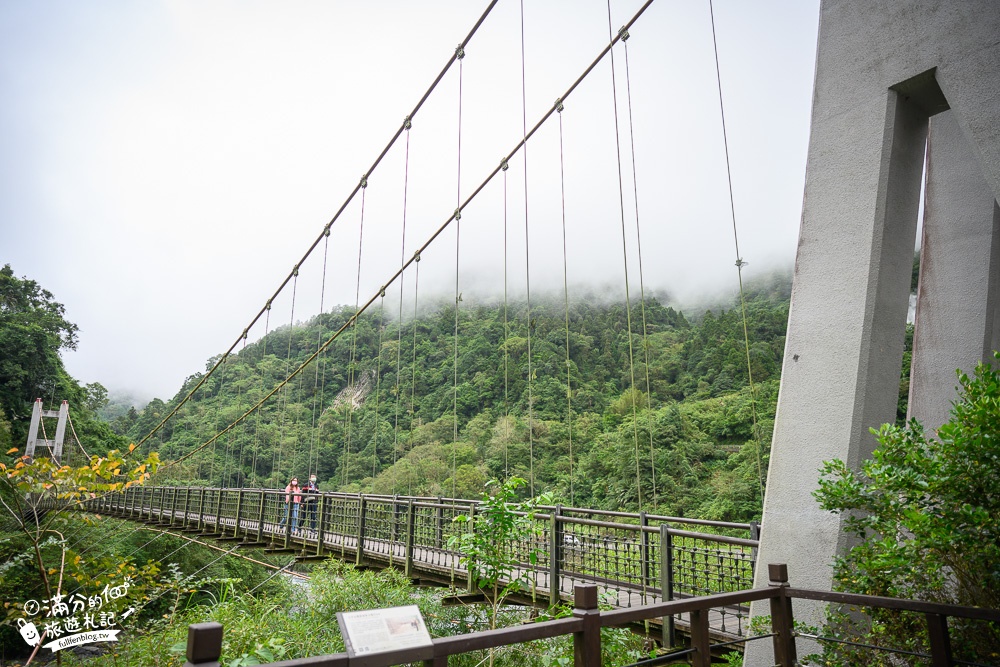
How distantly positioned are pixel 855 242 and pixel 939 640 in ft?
5.25

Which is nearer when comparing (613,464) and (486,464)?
(613,464)

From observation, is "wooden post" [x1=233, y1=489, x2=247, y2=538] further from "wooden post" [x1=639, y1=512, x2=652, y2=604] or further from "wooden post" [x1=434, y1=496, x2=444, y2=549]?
"wooden post" [x1=639, y1=512, x2=652, y2=604]

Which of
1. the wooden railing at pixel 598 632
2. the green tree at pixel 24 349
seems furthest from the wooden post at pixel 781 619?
the green tree at pixel 24 349

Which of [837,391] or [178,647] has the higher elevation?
[837,391]

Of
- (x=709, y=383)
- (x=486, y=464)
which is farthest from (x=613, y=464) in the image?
(x=486, y=464)

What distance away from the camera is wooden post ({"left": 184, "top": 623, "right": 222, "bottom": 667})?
1042 millimetres

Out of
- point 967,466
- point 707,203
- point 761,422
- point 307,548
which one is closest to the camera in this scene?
point 967,466

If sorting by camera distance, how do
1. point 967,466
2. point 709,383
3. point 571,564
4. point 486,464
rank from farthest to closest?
point 486,464
point 709,383
point 571,564
point 967,466

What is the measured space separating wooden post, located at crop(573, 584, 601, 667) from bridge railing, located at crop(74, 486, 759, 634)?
6.53 feet

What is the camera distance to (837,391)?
260 cm

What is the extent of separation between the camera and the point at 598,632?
5.08 ft

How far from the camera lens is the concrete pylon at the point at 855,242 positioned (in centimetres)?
248

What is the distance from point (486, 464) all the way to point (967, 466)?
44.8 feet

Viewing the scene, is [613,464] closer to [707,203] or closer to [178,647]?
[707,203]
